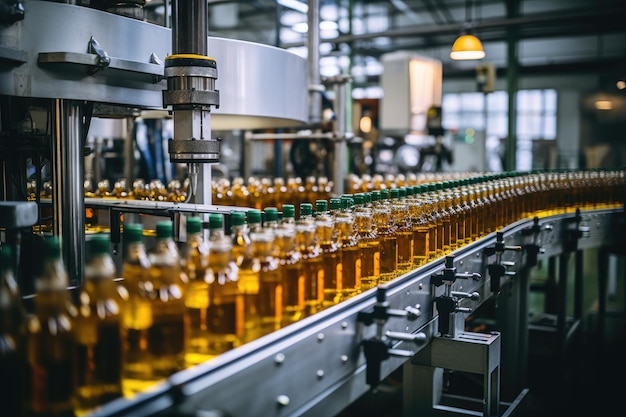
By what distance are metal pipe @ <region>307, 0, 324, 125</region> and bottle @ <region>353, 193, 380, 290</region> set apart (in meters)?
1.78

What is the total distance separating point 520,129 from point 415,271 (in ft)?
42.5

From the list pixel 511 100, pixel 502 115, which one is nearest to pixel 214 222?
pixel 511 100

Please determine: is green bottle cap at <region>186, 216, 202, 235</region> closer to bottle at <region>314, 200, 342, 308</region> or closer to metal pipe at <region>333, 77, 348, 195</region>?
bottle at <region>314, 200, 342, 308</region>

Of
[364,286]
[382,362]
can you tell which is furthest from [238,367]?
[364,286]

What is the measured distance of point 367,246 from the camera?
63.8 inches

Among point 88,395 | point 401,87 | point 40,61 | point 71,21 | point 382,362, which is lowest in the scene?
point 382,362

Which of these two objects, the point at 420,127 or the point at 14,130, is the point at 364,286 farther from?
the point at 420,127

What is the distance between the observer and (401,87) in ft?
24.2

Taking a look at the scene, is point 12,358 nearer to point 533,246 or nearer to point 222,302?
point 222,302

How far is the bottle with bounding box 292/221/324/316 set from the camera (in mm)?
1343

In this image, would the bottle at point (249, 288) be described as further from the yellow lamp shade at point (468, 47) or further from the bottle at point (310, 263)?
the yellow lamp shade at point (468, 47)

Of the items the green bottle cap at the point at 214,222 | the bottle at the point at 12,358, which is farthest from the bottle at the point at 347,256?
the bottle at the point at 12,358

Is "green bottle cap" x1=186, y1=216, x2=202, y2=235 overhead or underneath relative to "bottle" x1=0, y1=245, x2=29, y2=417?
overhead

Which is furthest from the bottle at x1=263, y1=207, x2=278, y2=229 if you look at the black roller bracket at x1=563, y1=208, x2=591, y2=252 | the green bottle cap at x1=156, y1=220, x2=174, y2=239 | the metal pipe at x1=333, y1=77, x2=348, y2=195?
the metal pipe at x1=333, y1=77, x2=348, y2=195
